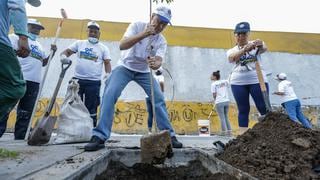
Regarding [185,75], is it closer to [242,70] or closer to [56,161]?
[242,70]

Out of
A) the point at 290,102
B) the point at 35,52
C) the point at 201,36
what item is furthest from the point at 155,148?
the point at 201,36

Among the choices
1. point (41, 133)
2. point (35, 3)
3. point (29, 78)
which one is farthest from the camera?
point (29, 78)

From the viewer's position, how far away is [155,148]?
3.11 meters

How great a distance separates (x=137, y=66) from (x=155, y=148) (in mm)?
1327

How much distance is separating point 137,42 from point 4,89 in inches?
62.4

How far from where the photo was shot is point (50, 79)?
14.7 metres

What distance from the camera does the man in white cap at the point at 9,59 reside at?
2553 millimetres

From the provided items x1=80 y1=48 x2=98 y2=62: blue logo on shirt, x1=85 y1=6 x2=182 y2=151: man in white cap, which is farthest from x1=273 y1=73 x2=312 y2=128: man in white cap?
Answer: x1=85 y1=6 x2=182 y2=151: man in white cap

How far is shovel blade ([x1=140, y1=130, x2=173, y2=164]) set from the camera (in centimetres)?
312

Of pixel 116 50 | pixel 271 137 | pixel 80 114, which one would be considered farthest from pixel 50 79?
pixel 271 137

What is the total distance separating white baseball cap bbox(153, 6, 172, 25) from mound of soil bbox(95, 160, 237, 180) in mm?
1546

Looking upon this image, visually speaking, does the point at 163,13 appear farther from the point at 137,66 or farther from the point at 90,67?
the point at 90,67

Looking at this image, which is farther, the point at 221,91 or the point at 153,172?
the point at 221,91

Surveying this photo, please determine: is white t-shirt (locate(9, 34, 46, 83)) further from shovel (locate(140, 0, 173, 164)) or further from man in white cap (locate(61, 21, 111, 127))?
shovel (locate(140, 0, 173, 164))
